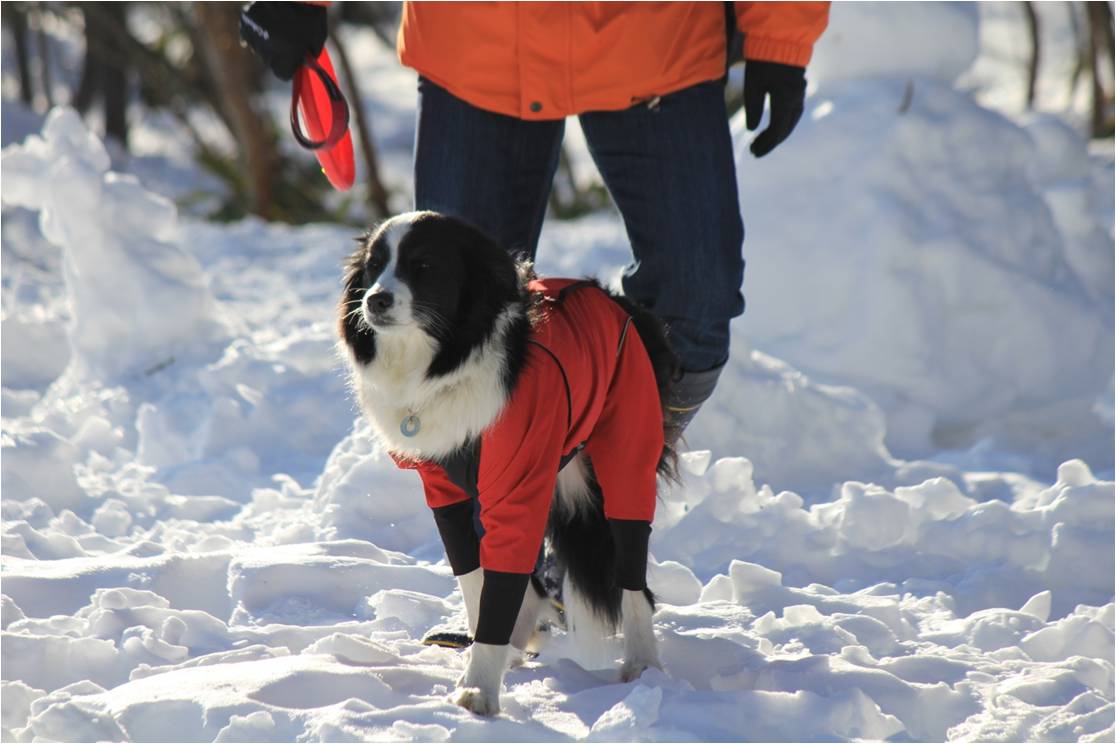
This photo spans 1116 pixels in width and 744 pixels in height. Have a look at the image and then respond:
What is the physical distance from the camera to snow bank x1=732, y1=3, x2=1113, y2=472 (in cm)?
525

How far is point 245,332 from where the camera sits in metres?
5.89

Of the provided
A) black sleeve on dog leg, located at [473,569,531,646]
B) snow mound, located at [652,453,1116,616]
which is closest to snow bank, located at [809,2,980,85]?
snow mound, located at [652,453,1116,616]

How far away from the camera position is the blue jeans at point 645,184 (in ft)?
9.96

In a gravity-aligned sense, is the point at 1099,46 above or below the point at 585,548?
above

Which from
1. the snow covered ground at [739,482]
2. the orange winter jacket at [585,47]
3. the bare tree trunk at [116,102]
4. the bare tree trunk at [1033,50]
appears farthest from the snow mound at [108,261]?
the bare tree trunk at [116,102]

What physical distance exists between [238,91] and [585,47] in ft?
26.3

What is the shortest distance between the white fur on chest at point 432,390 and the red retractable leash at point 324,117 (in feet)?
2.48

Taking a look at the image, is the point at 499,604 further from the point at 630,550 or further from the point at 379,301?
the point at 379,301

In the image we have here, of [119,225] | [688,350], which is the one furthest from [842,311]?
[119,225]

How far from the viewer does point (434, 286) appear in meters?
2.52

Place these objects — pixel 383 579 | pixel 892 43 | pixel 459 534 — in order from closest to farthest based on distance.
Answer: pixel 459 534 → pixel 383 579 → pixel 892 43

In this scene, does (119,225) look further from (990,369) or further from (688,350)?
(990,369)

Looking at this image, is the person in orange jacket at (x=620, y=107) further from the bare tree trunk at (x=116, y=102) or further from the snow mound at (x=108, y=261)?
the bare tree trunk at (x=116, y=102)

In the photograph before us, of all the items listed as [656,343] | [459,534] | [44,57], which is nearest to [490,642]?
[459,534]
